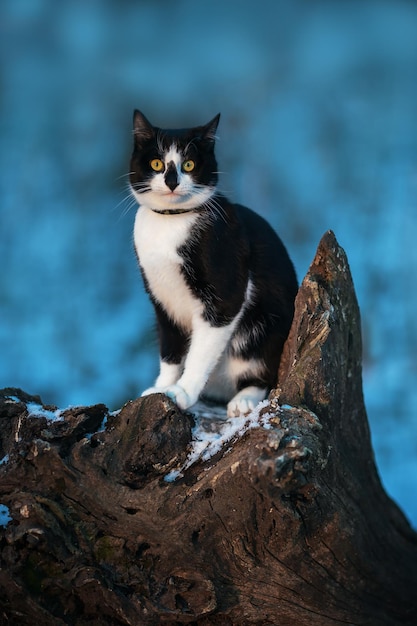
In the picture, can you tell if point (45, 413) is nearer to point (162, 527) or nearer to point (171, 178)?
point (162, 527)

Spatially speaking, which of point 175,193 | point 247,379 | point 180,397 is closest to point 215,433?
point 180,397

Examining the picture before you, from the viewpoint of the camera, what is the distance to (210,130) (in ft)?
8.17

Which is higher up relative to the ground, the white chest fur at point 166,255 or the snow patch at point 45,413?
the white chest fur at point 166,255

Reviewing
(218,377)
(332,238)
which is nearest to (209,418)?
(218,377)

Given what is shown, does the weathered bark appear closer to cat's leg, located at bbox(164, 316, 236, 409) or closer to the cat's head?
cat's leg, located at bbox(164, 316, 236, 409)

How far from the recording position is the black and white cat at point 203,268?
2400 millimetres

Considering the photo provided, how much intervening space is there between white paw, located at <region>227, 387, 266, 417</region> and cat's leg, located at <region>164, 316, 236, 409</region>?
0.19 metres

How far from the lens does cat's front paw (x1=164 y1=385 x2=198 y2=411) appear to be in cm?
229

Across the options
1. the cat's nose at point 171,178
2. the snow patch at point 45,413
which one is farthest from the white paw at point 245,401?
the cat's nose at point 171,178

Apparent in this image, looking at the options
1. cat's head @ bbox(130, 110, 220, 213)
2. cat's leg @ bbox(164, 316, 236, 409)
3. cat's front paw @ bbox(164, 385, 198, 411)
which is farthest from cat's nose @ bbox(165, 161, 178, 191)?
cat's front paw @ bbox(164, 385, 198, 411)

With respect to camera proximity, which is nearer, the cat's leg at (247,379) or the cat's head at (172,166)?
the cat's head at (172,166)

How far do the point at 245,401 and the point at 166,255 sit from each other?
60 centimetres

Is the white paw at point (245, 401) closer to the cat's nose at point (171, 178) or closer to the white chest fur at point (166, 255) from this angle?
the white chest fur at point (166, 255)

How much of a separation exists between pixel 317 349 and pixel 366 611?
879 mm
